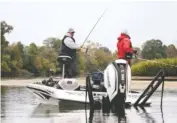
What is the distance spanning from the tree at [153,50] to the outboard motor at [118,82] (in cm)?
3866

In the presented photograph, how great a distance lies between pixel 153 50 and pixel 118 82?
135 ft

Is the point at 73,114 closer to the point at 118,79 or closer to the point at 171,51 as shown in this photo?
the point at 118,79

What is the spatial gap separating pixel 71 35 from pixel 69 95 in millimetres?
2639

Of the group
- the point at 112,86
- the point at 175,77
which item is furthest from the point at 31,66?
the point at 112,86

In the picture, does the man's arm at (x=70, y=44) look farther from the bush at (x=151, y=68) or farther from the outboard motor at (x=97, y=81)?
the bush at (x=151, y=68)

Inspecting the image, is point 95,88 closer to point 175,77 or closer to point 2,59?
point 175,77

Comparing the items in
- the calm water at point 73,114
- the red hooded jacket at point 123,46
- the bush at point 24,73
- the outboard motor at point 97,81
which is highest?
the red hooded jacket at point 123,46

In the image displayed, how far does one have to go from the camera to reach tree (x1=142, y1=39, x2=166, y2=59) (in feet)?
181

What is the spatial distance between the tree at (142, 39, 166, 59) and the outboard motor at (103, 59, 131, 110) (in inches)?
1522

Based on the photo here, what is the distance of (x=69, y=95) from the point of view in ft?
55.3

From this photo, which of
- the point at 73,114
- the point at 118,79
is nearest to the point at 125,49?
the point at 118,79

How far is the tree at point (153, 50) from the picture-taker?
55.2 meters

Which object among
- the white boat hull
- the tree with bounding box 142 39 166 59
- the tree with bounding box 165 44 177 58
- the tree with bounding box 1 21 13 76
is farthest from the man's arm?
the tree with bounding box 142 39 166 59

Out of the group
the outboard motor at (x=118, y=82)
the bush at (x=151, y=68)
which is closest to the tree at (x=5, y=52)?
the bush at (x=151, y=68)
